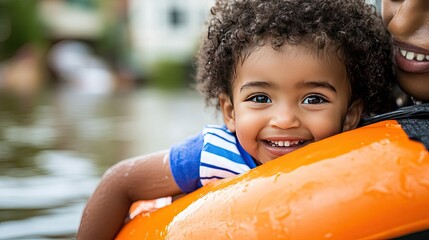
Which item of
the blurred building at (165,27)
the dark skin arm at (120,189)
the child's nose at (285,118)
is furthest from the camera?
the blurred building at (165,27)

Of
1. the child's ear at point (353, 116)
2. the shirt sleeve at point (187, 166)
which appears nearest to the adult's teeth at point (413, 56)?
the child's ear at point (353, 116)

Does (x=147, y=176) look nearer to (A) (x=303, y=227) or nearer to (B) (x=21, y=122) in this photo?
(A) (x=303, y=227)

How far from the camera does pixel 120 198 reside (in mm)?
2426

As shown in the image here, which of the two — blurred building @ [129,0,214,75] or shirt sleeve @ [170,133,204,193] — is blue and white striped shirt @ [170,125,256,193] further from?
blurred building @ [129,0,214,75]

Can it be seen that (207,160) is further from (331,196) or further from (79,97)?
(79,97)

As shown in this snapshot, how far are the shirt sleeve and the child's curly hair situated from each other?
0.76 feet

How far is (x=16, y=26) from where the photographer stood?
23.0 meters

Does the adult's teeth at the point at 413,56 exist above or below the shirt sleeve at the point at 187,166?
above

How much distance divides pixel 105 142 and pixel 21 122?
2.14 m

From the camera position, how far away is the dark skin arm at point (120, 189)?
7.87 ft

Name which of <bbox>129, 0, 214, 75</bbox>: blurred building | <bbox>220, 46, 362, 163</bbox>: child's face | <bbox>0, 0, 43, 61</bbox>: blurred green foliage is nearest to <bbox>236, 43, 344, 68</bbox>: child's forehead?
<bbox>220, 46, 362, 163</bbox>: child's face

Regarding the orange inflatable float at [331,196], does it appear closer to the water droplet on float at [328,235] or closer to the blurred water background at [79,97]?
the water droplet on float at [328,235]

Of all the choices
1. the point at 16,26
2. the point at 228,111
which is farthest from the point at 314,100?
the point at 16,26

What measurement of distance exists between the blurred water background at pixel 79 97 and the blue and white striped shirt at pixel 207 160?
0.54m
